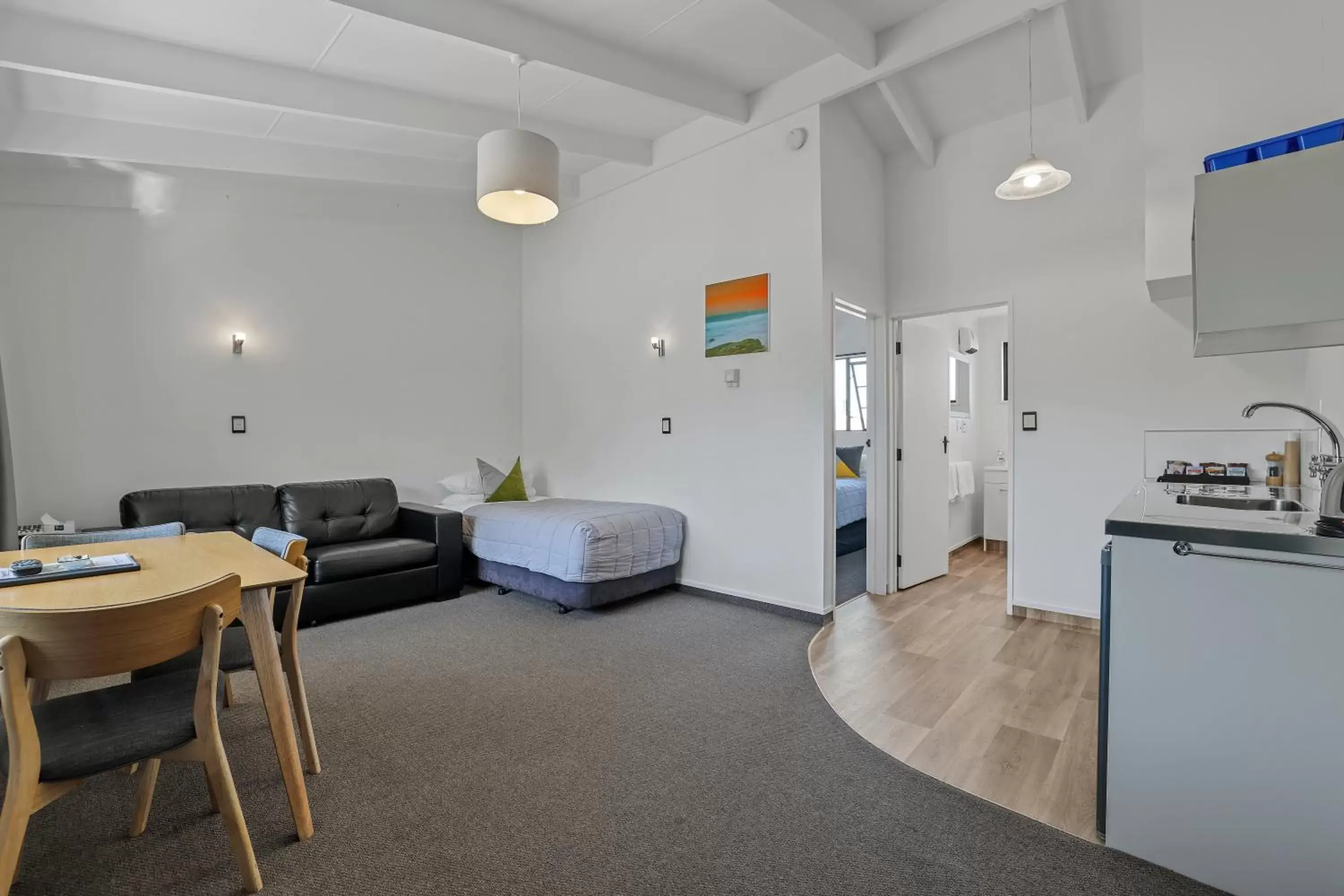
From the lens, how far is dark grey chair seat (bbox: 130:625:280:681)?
2105 mm

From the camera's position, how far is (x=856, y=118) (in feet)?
14.0

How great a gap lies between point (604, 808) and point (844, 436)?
244 inches

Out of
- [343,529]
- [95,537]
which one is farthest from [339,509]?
[95,537]

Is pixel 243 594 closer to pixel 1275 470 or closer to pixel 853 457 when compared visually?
pixel 1275 470

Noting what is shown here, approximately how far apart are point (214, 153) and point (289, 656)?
3697 millimetres

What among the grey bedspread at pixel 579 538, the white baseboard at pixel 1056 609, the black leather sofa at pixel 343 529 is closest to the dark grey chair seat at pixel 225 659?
the black leather sofa at pixel 343 529

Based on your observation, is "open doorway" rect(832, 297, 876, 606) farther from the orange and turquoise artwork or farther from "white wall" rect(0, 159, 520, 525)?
"white wall" rect(0, 159, 520, 525)

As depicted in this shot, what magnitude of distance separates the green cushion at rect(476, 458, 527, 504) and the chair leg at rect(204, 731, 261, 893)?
3742 millimetres

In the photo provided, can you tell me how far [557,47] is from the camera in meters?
3.32

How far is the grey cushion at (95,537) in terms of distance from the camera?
2469 mm

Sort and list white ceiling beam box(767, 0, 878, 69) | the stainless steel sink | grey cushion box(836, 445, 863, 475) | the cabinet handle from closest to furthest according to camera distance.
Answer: the cabinet handle < the stainless steel sink < white ceiling beam box(767, 0, 878, 69) < grey cushion box(836, 445, 863, 475)

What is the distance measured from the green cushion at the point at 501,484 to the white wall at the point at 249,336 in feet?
1.07

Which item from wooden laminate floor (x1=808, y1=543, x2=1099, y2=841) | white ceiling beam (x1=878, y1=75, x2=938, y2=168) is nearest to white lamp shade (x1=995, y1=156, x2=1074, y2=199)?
white ceiling beam (x1=878, y1=75, x2=938, y2=168)

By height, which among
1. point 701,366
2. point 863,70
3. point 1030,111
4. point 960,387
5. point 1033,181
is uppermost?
point 863,70
